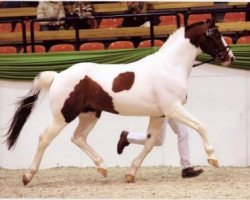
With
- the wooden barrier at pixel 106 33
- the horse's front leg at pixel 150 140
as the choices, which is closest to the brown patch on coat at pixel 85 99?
the horse's front leg at pixel 150 140

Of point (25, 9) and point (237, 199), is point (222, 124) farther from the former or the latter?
point (25, 9)

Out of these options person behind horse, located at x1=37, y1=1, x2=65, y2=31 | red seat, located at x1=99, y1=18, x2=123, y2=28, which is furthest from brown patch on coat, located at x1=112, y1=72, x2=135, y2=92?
red seat, located at x1=99, y1=18, x2=123, y2=28

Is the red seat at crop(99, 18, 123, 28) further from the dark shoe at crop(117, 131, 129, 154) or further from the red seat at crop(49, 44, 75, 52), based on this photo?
the dark shoe at crop(117, 131, 129, 154)

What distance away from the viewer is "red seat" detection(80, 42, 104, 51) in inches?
337

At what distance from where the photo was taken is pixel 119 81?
6621 mm

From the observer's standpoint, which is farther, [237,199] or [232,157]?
[232,157]

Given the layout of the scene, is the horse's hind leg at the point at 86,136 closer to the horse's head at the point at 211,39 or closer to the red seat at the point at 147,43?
the horse's head at the point at 211,39

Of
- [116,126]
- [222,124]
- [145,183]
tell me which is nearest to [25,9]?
[116,126]

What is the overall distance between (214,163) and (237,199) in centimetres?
82

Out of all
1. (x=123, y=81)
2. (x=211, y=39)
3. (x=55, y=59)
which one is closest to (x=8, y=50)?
(x=55, y=59)

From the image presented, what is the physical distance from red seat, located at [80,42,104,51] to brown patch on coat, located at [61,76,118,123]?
1.89 meters

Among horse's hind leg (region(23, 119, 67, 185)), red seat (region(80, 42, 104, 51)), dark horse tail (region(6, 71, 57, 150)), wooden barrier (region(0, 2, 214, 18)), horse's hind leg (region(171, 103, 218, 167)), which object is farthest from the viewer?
wooden barrier (region(0, 2, 214, 18))

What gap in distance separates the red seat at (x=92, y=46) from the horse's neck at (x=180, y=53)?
6.45 feet

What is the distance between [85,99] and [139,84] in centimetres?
52
